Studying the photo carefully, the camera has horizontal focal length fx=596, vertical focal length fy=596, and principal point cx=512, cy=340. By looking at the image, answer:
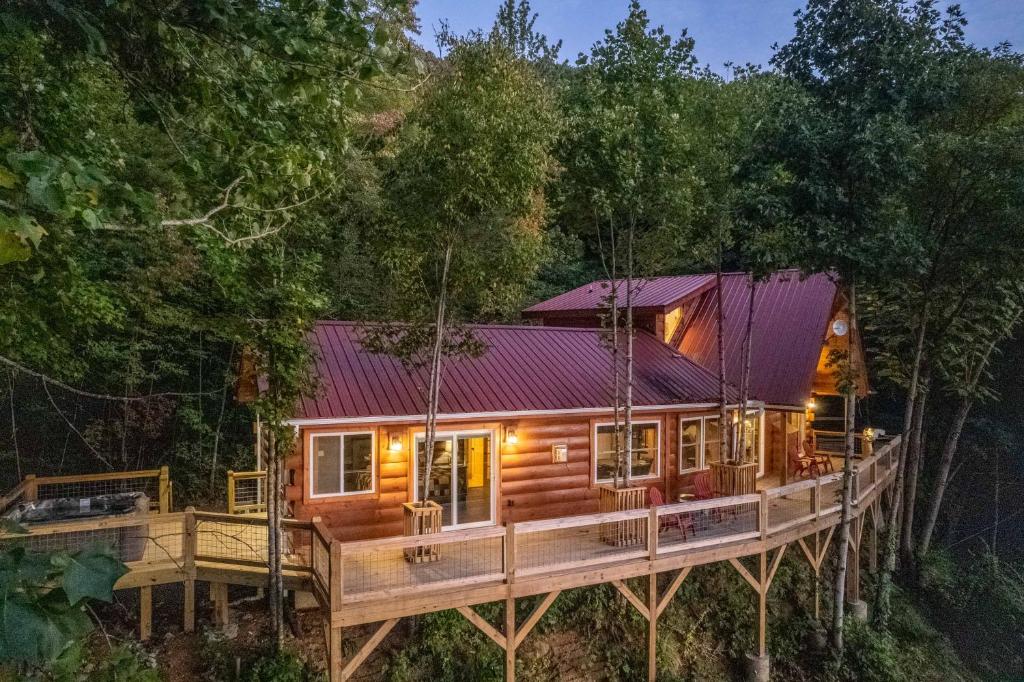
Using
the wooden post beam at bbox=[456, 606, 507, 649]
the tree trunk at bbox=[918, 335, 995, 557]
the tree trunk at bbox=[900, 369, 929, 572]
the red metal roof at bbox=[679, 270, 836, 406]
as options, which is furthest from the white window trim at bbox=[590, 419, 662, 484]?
the tree trunk at bbox=[918, 335, 995, 557]

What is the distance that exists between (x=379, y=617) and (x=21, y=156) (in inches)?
254

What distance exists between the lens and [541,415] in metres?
10.3

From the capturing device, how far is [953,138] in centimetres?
1036

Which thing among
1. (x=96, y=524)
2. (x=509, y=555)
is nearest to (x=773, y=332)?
(x=509, y=555)

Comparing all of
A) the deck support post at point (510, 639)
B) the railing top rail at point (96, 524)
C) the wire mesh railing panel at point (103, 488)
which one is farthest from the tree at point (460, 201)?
the wire mesh railing panel at point (103, 488)

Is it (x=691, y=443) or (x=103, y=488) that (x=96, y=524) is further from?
(x=691, y=443)

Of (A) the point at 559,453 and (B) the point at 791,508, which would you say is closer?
(A) the point at 559,453

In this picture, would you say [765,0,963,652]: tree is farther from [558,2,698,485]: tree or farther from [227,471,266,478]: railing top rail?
[227,471,266,478]: railing top rail

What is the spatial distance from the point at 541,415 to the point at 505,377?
43.6 inches

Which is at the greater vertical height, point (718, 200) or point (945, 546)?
point (718, 200)

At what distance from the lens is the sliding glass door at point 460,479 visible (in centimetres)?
979

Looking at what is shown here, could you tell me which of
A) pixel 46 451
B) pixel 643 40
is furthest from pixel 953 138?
pixel 46 451

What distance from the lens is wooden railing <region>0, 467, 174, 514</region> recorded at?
31.1 ft

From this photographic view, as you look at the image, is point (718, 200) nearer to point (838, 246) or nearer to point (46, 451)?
point (838, 246)
